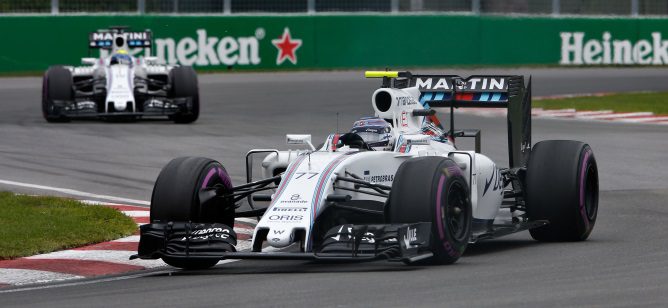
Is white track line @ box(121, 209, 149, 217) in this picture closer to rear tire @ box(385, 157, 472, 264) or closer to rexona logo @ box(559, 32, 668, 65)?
rear tire @ box(385, 157, 472, 264)

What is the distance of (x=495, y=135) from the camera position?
23.6m

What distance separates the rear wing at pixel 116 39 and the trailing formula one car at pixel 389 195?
13965mm

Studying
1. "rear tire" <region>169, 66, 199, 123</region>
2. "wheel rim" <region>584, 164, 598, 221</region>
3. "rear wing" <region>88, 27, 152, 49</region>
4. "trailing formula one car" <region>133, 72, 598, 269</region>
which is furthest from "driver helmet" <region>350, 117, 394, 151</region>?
"rear wing" <region>88, 27, 152, 49</region>

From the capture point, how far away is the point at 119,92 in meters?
25.0

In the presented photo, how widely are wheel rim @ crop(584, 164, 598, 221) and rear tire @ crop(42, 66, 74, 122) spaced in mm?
14055

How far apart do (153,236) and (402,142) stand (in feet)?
7.43

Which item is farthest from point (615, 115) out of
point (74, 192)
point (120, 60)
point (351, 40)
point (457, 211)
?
point (457, 211)

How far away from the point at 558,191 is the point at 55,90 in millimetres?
14379

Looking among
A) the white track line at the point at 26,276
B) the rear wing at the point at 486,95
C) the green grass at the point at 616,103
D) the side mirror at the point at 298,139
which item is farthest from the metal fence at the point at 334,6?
the white track line at the point at 26,276

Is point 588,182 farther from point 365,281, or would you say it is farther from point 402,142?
point 365,281

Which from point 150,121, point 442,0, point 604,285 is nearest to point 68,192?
point 604,285

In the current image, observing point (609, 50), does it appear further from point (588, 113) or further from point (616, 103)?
point (588, 113)

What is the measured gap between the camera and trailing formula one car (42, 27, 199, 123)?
25.0 metres

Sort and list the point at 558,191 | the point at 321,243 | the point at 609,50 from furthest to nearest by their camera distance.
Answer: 1. the point at 609,50
2. the point at 558,191
3. the point at 321,243
